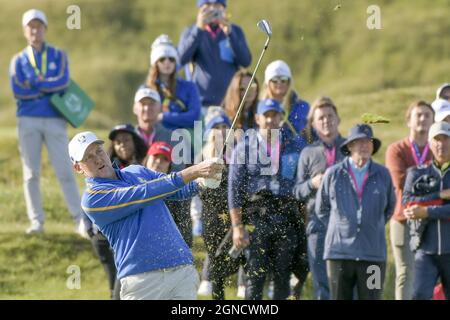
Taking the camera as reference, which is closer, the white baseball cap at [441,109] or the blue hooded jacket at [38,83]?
the white baseball cap at [441,109]

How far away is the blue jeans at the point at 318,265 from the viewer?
43.3 feet

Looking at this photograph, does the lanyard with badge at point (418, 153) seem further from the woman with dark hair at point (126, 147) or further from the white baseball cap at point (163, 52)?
the white baseball cap at point (163, 52)

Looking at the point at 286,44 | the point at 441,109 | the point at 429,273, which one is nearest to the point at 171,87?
Answer: the point at 441,109

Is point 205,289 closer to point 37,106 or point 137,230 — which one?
point 37,106

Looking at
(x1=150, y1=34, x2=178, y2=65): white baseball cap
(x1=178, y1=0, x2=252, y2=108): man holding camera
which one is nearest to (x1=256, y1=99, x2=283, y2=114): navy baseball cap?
(x1=150, y1=34, x2=178, y2=65): white baseball cap

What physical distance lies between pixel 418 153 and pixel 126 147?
2910 millimetres

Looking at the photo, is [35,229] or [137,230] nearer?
[137,230]

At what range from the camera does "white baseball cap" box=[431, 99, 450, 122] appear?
13.8 meters

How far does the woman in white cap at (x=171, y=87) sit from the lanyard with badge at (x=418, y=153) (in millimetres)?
2391

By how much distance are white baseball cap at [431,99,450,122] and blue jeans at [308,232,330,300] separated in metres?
1.76

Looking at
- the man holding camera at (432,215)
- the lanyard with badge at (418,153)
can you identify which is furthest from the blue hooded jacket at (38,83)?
the man holding camera at (432,215)

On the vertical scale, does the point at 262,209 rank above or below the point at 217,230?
above

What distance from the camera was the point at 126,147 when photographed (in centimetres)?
1358
